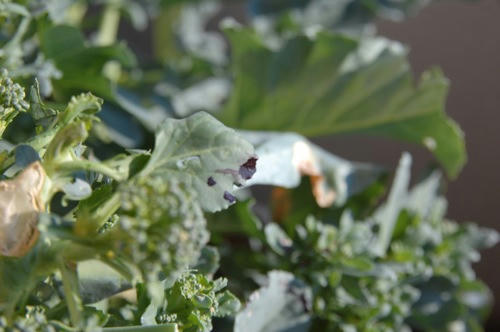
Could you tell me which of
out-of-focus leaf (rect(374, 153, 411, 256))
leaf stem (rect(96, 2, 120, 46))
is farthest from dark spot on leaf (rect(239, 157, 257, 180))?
leaf stem (rect(96, 2, 120, 46))

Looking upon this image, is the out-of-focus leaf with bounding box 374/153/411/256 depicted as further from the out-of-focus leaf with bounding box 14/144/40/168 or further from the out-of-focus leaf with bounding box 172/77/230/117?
the out-of-focus leaf with bounding box 14/144/40/168

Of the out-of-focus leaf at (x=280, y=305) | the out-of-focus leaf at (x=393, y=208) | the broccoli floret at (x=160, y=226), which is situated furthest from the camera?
the out-of-focus leaf at (x=393, y=208)

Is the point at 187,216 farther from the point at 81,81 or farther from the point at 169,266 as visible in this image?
the point at 81,81

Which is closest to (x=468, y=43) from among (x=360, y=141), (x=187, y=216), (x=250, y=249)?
(x=360, y=141)

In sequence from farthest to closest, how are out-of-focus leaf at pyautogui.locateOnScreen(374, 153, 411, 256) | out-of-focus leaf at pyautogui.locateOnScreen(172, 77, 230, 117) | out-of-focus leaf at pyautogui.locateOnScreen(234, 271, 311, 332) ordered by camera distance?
out-of-focus leaf at pyautogui.locateOnScreen(172, 77, 230, 117), out-of-focus leaf at pyautogui.locateOnScreen(374, 153, 411, 256), out-of-focus leaf at pyautogui.locateOnScreen(234, 271, 311, 332)

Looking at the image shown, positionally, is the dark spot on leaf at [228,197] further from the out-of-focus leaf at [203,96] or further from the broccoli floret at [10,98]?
the out-of-focus leaf at [203,96]

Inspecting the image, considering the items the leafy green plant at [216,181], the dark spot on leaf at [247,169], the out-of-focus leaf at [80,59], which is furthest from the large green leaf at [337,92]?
the dark spot on leaf at [247,169]

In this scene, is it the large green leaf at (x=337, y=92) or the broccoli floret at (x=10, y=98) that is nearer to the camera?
the broccoli floret at (x=10, y=98)

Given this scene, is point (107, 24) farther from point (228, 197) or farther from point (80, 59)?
point (228, 197)
